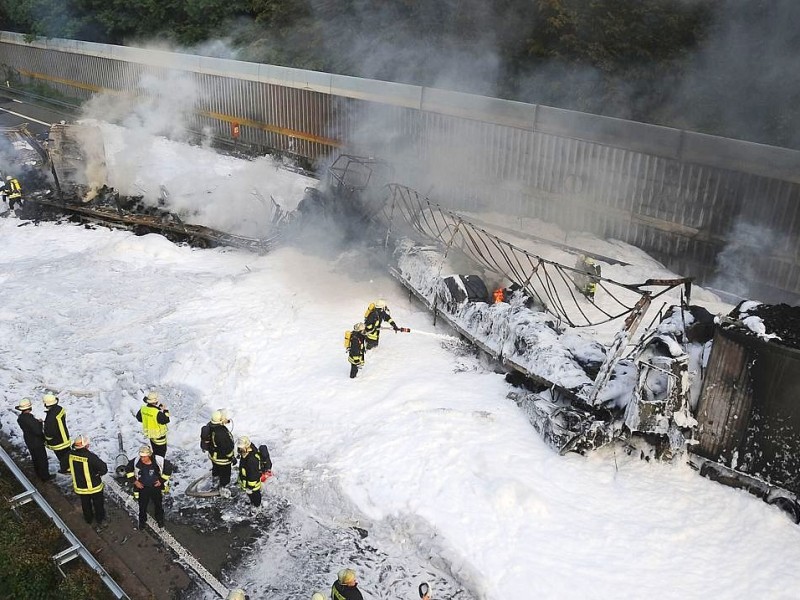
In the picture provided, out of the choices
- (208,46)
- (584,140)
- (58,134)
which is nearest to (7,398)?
(58,134)

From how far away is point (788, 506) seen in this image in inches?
272

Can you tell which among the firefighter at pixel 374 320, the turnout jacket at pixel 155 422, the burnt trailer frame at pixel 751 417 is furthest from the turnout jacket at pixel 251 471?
the burnt trailer frame at pixel 751 417

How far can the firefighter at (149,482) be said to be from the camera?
22.2 feet

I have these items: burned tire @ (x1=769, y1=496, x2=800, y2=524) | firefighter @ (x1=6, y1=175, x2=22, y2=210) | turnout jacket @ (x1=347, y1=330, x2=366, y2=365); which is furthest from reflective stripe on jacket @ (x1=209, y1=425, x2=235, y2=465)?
firefighter @ (x1=6, y1=175, x2=22, y2=210)

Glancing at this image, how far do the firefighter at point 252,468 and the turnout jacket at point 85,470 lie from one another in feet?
4.60

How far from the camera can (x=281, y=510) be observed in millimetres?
7258

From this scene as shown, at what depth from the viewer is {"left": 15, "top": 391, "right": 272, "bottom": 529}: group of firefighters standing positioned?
6.77 metres

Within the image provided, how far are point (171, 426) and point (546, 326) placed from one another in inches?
203

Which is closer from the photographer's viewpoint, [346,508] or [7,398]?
[346,508]

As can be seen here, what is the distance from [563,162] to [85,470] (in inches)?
430

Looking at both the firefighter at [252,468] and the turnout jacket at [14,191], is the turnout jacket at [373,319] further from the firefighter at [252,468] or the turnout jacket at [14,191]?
the turnout jacket at [14,191]

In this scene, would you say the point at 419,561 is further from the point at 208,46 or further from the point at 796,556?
the point at 208,46

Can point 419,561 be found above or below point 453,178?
below

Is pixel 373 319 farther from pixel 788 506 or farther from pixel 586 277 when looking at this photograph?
pixel 788 506
